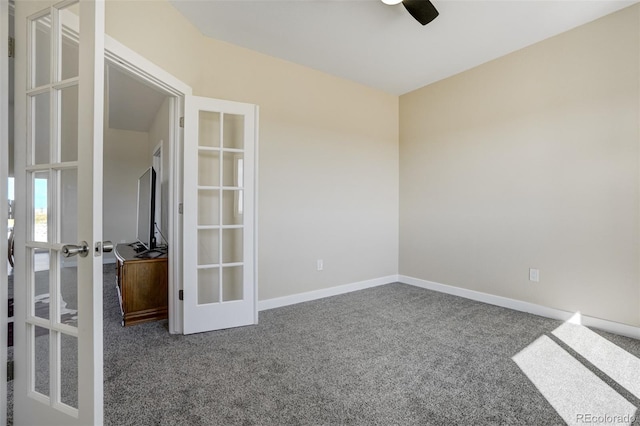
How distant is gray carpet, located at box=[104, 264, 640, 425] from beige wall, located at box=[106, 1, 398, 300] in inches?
28.0

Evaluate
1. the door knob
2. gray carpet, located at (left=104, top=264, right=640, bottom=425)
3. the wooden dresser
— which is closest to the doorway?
the wooden dresser

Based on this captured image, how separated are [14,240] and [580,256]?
4.00 metres

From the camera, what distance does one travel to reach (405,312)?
9.91 ft

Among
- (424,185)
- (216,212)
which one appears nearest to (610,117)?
(424,185)

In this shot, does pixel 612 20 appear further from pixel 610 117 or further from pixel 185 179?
pixel 185 179

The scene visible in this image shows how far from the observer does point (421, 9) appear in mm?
2094

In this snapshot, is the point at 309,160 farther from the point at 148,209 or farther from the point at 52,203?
the point at 52,203

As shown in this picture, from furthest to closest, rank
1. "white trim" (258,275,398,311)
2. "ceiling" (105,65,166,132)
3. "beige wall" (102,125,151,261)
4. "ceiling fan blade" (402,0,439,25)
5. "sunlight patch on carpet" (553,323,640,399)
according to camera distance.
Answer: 1. "beige wall" (102,125,151,261)
2. "ceiling" (105,65,166,132)
3. "white trim" (258,275,398,311)
4. "ceiling fan blade" (402,0,439,25)
5. "sunlight patch on carpet" (553,323,640,399)

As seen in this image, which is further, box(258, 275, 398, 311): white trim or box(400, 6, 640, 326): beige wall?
box(258, 275, 398, 311): white trim

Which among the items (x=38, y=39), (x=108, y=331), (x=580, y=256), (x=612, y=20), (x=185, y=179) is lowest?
(x=108, y=331)

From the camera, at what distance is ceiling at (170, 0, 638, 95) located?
2369 mm

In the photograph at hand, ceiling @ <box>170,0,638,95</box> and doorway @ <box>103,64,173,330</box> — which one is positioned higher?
ceiling @ <box>170,0,638,95</box>

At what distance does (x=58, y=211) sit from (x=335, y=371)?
68.6 inches

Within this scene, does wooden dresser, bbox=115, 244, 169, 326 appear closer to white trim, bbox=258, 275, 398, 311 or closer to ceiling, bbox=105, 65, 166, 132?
white trim, bbox=258, 275, 398, 311
